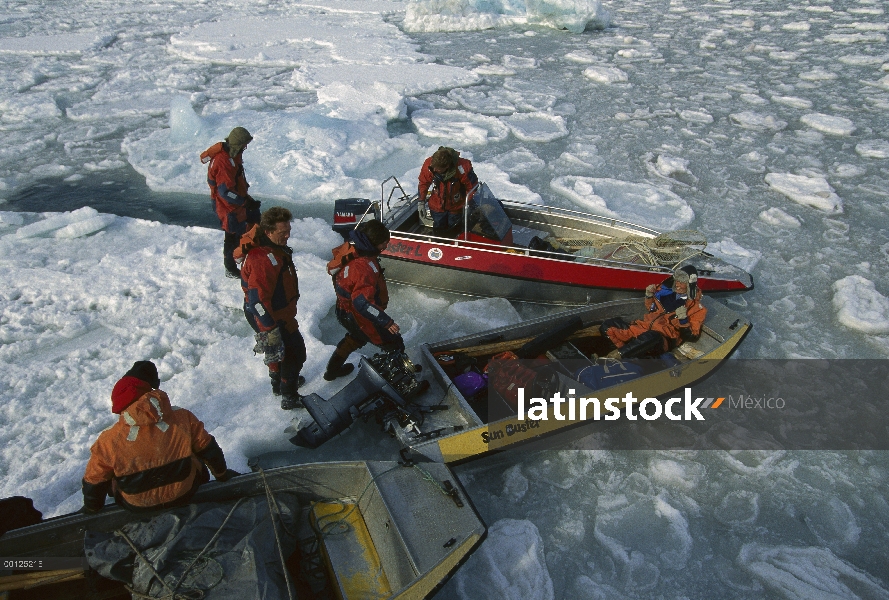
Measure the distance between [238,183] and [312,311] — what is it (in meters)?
1.61

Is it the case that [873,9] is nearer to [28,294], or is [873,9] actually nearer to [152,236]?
[152,236]

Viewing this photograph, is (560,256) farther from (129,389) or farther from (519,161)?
(129,389)

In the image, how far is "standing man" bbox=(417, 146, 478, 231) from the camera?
6777 millimetres

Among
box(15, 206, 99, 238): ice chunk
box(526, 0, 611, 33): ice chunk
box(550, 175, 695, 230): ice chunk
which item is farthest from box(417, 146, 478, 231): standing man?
box(526, 0, 611, 33): ice chunk

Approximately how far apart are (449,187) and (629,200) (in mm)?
3544

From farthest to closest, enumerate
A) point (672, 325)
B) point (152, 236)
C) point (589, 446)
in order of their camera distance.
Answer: point (152, 236) < point (672, 325) < point (589, 446)

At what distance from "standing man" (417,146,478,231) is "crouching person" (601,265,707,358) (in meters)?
2.33

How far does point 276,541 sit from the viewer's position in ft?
11.6

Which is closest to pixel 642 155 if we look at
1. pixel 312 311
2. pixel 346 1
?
pixel 312 311

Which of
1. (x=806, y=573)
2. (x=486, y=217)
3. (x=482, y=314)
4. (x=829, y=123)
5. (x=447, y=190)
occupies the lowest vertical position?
(x=806, y=573)

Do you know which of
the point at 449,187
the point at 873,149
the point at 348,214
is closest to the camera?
the point at 449,187

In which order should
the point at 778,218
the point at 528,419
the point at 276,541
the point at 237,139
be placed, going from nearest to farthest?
the point at 276,541 < the point at 528,419 < the point at 237,139 < the point at 778,218

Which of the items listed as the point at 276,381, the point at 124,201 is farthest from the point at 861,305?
the point at 124,201

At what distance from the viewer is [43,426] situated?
16.6ft
